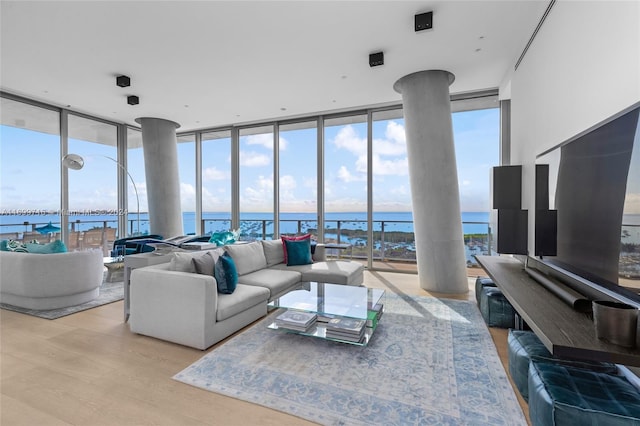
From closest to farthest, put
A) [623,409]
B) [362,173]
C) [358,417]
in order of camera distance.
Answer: [623,409] → [358,417] → [362,173]

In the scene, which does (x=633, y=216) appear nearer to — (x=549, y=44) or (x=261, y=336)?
(x=549, y=44)

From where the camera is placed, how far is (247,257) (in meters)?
3.82

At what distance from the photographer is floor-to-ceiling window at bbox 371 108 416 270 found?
18.4 feet

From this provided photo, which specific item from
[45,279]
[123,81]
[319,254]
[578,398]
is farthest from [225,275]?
[123,81]

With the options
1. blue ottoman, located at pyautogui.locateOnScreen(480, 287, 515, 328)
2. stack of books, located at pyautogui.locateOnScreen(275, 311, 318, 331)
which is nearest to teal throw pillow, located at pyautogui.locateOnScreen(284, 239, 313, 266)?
stack of books, located at pyautogui.locateOnScreen(275, 311, 318, 331)

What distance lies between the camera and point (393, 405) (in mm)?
1830

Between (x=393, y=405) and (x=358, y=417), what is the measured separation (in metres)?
0.25

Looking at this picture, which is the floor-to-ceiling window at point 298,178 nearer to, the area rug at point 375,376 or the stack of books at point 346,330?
the area rug at point 375,376

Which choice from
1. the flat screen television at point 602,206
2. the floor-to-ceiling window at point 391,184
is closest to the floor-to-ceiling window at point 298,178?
the floor-to-ceiling window at point 391,184

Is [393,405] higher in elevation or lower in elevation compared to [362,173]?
lower


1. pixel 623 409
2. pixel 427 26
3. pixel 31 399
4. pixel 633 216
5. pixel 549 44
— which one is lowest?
pixel 31 399

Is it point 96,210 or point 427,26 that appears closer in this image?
point 427,26

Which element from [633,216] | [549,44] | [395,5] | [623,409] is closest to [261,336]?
[623,409]

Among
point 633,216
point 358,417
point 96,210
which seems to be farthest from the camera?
point 96,210
